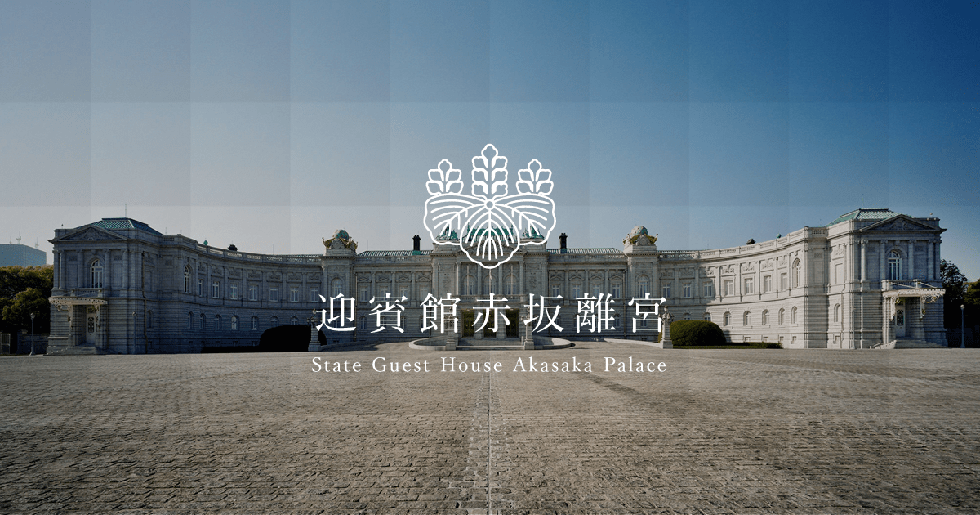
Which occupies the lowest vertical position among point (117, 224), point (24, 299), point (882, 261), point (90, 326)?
point (90, 326)

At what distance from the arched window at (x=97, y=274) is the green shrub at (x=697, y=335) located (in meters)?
57.9

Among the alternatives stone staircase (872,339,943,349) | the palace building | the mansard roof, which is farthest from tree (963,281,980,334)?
the mansard roof

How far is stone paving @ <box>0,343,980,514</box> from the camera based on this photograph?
7.69 metres

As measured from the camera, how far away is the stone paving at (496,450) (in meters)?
7.69

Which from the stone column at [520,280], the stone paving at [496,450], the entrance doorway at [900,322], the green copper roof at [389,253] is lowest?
the entrance doorway at [900,322]

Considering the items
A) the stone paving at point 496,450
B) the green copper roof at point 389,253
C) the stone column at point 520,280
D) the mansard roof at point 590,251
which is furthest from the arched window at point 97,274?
the mansard roof at point 590,251

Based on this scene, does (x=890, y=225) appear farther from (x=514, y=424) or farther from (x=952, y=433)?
(x=514, y=424)

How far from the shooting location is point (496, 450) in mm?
10391

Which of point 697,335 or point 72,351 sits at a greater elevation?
point 697,335

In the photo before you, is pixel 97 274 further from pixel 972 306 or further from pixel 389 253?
pixel 972 306

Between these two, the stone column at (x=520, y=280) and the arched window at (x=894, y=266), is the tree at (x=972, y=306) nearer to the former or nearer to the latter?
the arched window at (x=894, y=266)

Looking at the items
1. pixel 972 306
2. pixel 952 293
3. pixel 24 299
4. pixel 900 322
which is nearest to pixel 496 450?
pixel 900 322

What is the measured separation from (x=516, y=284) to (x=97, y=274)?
49180mm

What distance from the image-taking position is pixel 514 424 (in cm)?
1283
